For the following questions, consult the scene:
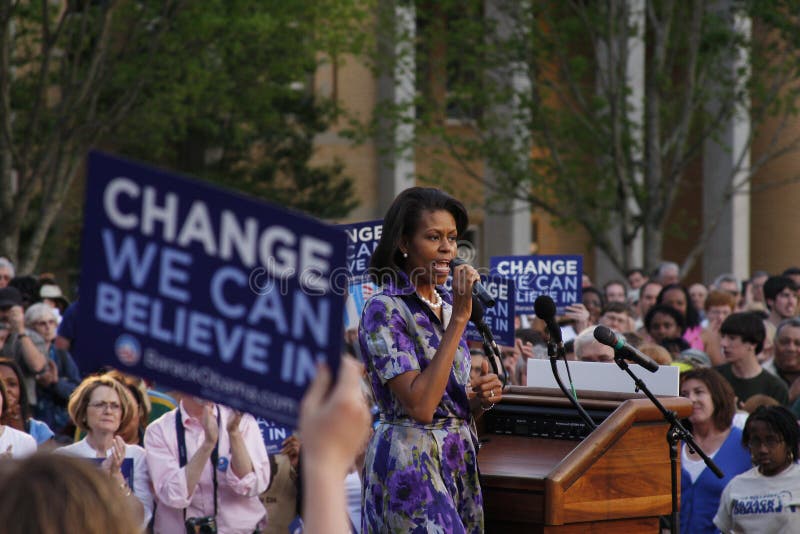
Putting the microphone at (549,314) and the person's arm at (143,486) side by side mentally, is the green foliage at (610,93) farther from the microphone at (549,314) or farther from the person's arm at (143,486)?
the microphone at (549,314)

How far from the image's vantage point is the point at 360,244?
9.11 meters

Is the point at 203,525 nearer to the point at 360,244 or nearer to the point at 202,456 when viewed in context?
the point at 202,456

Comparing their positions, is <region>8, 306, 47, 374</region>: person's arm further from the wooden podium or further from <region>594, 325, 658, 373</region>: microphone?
<region>594, 325, 658, 373</region>: microphone

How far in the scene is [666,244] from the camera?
3622 cm

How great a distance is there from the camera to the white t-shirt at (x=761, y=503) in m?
6.87

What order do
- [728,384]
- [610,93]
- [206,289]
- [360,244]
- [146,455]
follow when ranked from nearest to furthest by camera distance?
[206,289] → [146,455] → [728,384] → [360,244] → [610,93]

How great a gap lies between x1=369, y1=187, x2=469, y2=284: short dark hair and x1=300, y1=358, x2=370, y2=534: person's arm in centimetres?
267

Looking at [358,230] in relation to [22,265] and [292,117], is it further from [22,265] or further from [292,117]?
[292,117]

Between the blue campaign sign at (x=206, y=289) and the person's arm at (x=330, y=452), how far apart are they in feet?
0.45

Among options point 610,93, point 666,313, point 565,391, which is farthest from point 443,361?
point 610,93

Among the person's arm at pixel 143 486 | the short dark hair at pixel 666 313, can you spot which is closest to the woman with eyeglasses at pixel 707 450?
the person's arm at pixel 143 486

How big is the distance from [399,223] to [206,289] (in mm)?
2444

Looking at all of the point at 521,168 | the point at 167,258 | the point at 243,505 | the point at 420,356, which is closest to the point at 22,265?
the point at 521,168

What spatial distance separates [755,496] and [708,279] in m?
25.0
